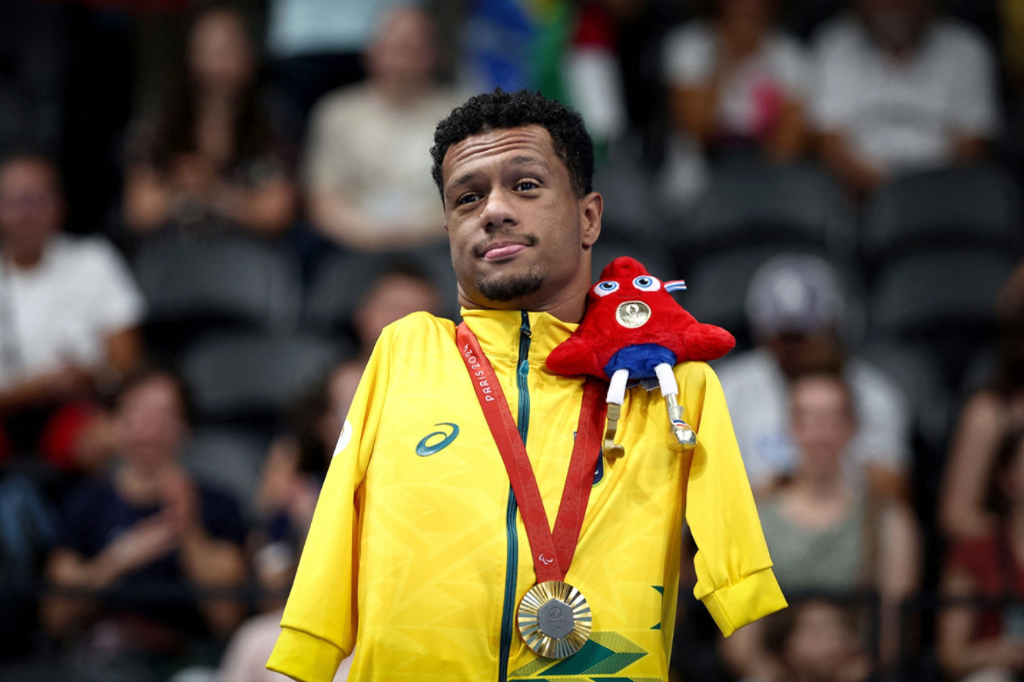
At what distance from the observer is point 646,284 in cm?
247

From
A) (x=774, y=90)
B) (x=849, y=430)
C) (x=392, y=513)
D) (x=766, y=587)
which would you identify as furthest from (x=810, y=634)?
(x=774, y=90)

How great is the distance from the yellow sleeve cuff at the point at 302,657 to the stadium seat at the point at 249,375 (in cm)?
359

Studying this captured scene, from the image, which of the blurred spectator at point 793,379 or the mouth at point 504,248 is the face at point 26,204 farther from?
the mouth at point 504,248

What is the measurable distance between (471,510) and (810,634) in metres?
2.27

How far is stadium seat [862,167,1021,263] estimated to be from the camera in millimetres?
6074

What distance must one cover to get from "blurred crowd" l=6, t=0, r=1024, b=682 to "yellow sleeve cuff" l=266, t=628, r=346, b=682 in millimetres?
1878

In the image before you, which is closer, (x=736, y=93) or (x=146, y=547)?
(x=146, y=547)

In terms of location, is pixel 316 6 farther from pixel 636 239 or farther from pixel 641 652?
pixel 641 652

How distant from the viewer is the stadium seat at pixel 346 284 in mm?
5871

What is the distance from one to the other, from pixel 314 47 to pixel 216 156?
0.93 metres

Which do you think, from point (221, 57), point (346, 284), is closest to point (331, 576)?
point (346, 284)

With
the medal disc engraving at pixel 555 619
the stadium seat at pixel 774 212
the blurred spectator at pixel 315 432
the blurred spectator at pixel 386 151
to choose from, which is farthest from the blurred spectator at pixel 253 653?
the stadium seat at pixel 774 212

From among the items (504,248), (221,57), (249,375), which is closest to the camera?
(504,248)

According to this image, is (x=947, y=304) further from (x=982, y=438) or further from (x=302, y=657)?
(x=302, y=657)
